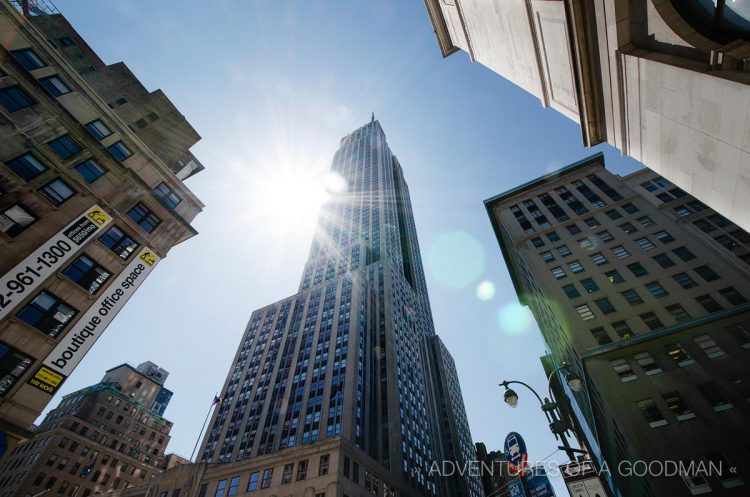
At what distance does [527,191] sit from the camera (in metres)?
60.1

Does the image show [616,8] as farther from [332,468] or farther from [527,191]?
[527,191]

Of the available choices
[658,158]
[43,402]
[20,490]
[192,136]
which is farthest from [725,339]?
[20,490]

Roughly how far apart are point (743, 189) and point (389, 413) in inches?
2808

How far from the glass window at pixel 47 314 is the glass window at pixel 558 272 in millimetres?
44682

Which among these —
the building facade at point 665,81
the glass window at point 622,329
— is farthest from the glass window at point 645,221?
the building facade at point 665,81

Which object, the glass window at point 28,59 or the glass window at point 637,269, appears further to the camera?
the glass window at point 637,269

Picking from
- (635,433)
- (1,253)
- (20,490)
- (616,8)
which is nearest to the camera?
(616,8)

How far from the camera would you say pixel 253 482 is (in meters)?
46.8

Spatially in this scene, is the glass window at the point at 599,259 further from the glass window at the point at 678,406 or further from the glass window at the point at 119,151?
the glass window at the point at 119,151

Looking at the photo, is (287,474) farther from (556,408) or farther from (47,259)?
(556,408)

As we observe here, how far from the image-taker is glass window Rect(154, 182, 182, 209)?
1172 inches

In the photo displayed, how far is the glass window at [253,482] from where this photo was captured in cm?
4609

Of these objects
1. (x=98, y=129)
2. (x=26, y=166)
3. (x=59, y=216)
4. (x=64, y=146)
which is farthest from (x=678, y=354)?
(x=98, y=129)

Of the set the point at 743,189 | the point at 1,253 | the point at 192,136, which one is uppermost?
the point at 192,136
